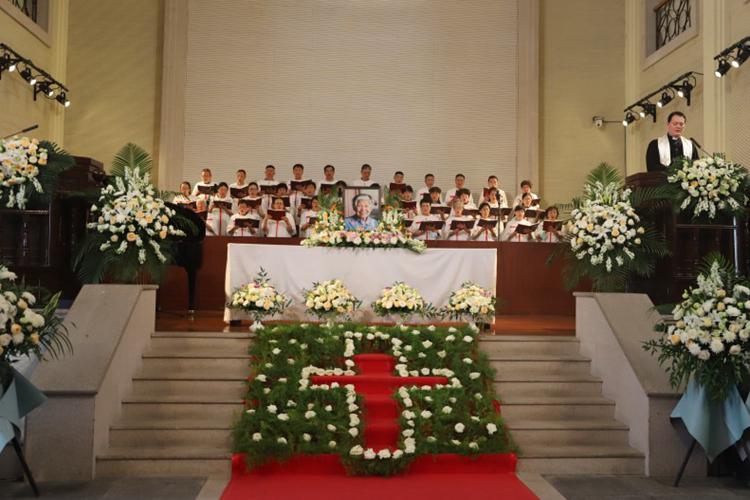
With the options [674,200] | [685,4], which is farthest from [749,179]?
[685,4]

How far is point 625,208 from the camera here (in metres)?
7.58

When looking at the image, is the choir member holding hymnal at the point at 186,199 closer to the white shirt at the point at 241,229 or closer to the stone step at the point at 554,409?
the white shirt at the point at 241,229

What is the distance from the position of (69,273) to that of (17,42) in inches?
269

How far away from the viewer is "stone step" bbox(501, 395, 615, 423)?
657 centimetres

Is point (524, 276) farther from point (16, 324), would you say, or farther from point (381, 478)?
point (16, 324)

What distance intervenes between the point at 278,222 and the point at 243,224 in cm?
88

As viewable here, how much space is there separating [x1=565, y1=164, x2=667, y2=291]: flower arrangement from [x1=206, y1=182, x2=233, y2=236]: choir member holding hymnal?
22.6 feet

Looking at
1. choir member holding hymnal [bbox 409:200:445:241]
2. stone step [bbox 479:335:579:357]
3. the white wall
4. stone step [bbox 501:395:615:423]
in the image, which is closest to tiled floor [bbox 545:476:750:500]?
stone step [bbox 501:395:615:423]

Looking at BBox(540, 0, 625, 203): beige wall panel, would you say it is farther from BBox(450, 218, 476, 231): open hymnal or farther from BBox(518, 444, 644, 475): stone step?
BBox(518, 444, 644, 475): stone step

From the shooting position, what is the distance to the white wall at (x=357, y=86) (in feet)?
51.5

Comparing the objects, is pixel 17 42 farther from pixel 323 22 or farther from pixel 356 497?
pixel 356 497

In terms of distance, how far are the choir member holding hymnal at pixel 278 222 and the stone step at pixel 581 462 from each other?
7.24 metres

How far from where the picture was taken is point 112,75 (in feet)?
50.4

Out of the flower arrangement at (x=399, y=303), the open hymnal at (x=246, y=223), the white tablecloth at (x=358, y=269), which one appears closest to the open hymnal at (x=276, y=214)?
the open hymnal at (x=246, y=223)
